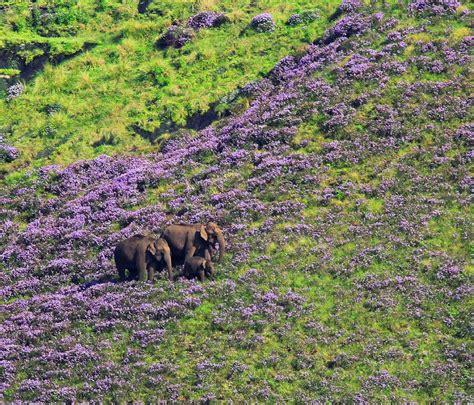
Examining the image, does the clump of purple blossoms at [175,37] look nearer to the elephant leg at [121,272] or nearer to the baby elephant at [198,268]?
the elephant leg at [121,272]

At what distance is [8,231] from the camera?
43000mm

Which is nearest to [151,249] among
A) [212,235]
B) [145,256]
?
[145,256]

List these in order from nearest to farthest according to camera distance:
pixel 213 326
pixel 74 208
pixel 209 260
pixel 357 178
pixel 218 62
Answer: pixel 213 326 < pixel 209 260 < pixel 357 178 < pixel 74 208 < pixel 218 62

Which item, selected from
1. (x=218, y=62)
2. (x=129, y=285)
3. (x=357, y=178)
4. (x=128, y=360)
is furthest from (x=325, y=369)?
(x=218, y=62)

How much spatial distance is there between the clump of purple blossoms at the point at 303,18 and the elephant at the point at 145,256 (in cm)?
2676

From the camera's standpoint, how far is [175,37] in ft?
191

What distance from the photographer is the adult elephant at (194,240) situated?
35.2m

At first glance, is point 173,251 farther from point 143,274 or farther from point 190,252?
point 143,274

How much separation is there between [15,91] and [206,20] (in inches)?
568

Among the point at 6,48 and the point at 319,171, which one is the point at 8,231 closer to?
the point at 319,171

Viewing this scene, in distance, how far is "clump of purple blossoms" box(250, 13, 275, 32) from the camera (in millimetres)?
57250

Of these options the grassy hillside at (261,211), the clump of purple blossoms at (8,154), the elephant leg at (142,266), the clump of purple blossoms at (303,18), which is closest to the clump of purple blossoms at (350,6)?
the grassy hillside at (261,211)

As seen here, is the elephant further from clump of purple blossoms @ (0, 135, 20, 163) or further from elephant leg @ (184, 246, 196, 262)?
clump of purple blossoms @ (0, 135, 20, 163)

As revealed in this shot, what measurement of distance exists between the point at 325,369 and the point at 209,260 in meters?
7.61
